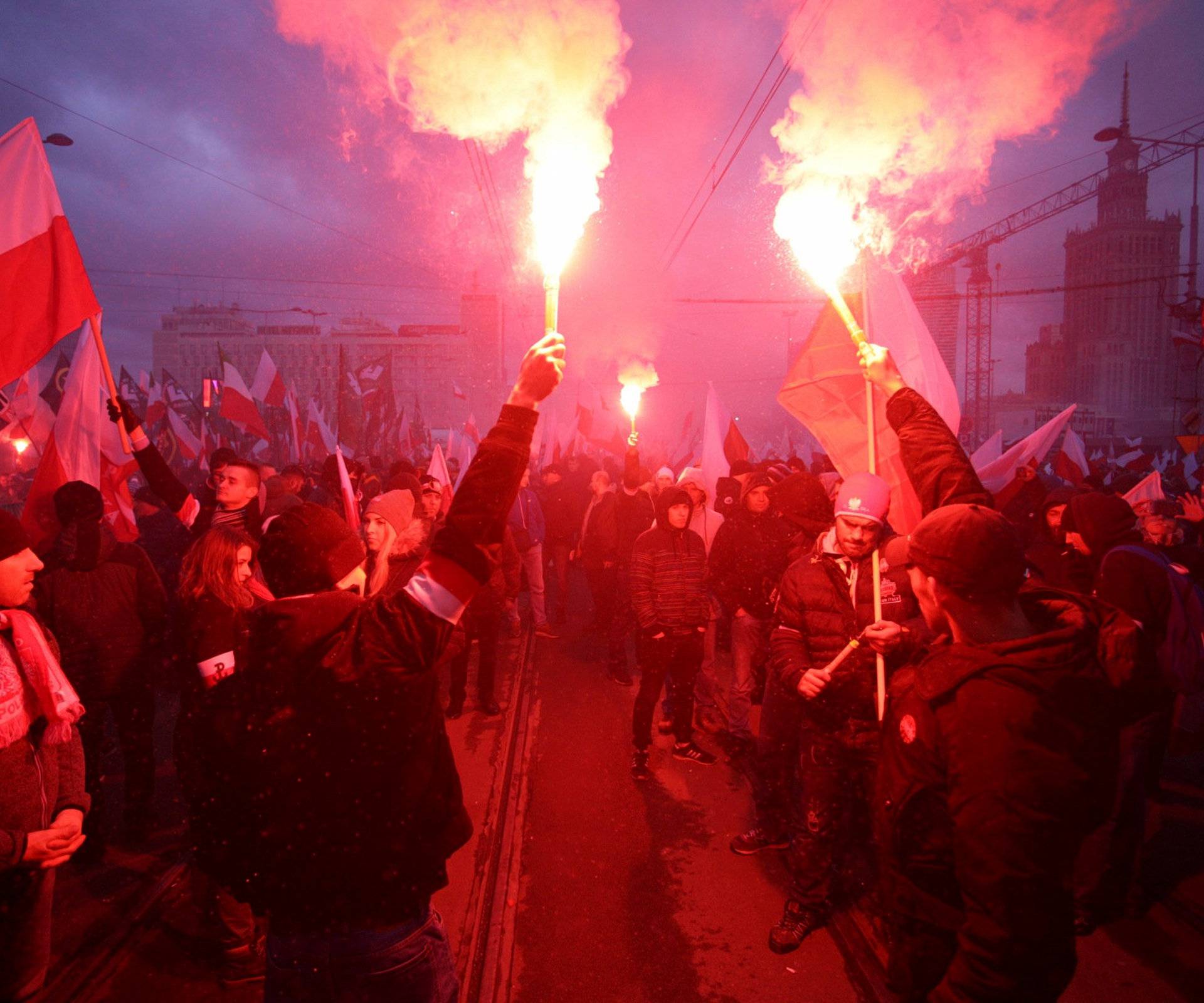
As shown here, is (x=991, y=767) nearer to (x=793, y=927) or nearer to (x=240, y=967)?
(x=793, y=927)

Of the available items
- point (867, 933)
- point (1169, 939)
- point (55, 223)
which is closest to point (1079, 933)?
point (1169, 939)

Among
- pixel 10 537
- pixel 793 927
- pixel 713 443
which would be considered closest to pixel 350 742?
pixel 10 537

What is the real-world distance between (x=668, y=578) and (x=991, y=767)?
4.13 m

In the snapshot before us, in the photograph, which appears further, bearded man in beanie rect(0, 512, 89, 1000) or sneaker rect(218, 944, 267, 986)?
sneaker rect(218, 944, 267, 986)

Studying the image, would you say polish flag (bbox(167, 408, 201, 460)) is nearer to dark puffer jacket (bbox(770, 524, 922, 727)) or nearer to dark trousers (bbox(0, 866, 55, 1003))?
dark trousers (bbox(0, 866, 55, 1003))

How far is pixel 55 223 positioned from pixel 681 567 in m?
4.57

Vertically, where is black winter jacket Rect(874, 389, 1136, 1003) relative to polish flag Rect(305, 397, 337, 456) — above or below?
below

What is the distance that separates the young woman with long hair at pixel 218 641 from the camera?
3365 mm

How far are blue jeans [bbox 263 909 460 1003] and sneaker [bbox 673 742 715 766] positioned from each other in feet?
14.3

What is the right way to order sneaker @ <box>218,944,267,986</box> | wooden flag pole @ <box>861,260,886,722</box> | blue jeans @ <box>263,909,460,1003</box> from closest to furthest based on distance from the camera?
blue jeans @ <box>263,909,460,1003</box>
wooden flag pole @ <box>861,260,886,722</box>
sneaker @ <box>218,944,267,986</box>

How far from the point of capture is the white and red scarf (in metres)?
2.47

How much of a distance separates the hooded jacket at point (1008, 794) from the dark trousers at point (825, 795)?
5.87 ft

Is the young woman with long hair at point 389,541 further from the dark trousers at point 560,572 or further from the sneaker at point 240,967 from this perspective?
the dark trousers at point 560,572

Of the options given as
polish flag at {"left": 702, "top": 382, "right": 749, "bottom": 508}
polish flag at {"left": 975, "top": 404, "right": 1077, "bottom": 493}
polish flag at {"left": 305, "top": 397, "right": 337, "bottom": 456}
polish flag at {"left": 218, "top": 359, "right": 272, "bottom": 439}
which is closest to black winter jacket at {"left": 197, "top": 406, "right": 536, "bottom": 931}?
polish flag at {"left": 975, "top": 404, "right": 1077, "bottom": 493}
